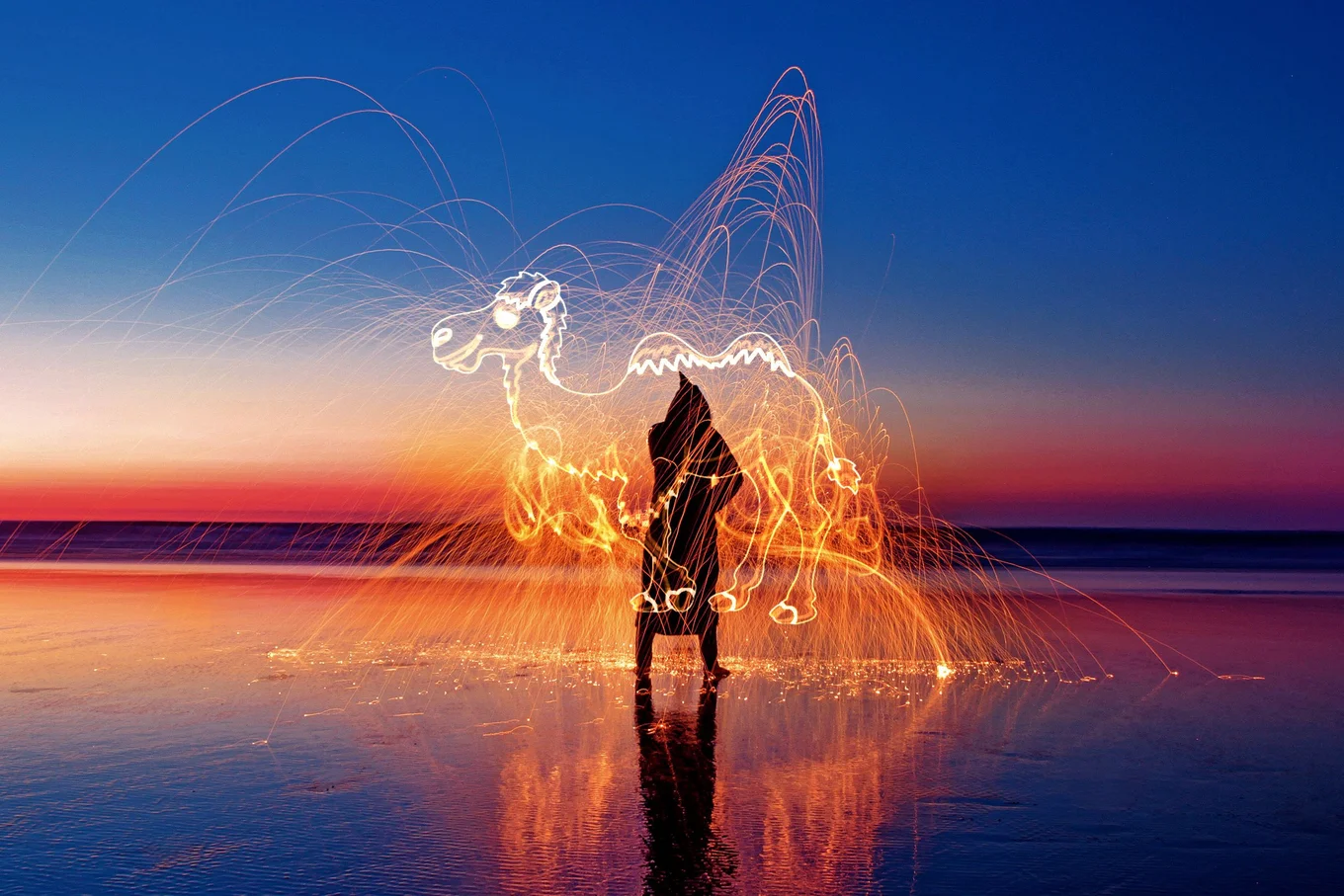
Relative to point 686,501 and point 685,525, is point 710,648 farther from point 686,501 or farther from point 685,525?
point 686,501

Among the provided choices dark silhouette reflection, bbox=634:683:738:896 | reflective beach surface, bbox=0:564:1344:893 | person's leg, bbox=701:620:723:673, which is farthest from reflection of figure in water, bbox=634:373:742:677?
dark silhouette reflection, bbox=634:683:738:896

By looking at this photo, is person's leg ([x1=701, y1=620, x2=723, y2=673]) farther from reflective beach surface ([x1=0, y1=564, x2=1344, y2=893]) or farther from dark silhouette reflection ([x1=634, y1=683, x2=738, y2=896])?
dark silhouette reflection ([x1=634, y1=683, x2=738, y2=896])

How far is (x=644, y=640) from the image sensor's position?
9648 millimetres

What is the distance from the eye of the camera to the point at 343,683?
30.5 feet

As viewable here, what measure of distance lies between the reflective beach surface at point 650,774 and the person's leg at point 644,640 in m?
0.17

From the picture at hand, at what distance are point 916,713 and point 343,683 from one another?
4592mm

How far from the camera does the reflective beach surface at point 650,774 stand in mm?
4641

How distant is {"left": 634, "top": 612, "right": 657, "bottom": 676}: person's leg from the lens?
958cm

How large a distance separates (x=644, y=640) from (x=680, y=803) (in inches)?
160

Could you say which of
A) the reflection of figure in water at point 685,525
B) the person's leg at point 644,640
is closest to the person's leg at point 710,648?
the reflection of figure in water at point 685,525

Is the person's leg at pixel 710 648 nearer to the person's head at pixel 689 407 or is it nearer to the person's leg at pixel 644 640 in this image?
the person's leg at pixel 644 640

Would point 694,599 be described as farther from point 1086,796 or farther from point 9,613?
point 9,613

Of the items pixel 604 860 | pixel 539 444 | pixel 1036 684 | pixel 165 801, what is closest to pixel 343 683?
pixel 539 444

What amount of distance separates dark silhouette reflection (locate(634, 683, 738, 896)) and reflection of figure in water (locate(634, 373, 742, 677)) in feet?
4.80
